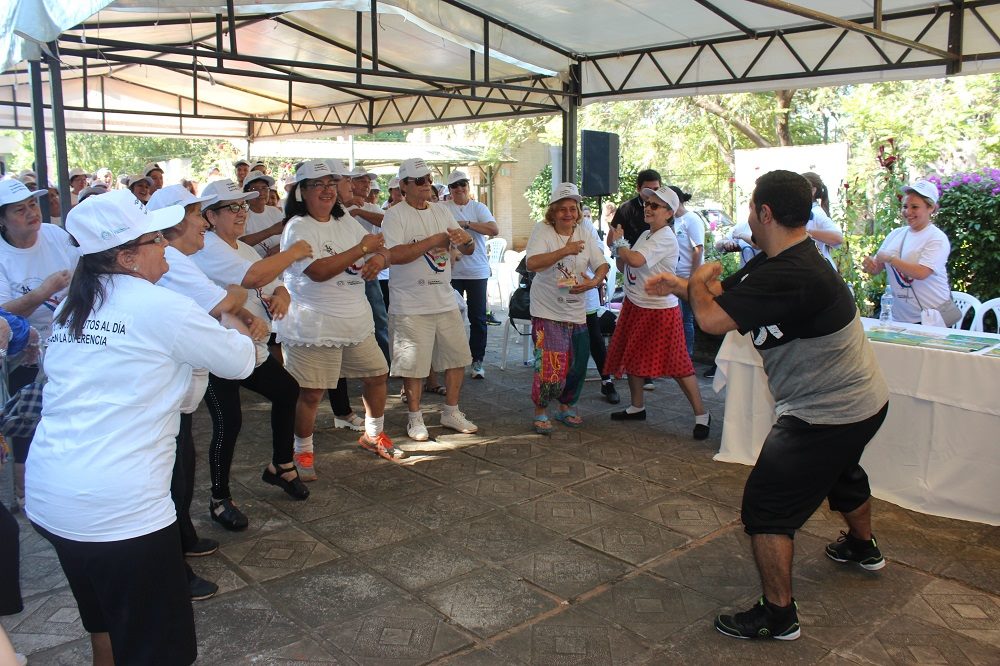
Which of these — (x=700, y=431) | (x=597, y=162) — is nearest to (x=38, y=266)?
(x=700, y=431)

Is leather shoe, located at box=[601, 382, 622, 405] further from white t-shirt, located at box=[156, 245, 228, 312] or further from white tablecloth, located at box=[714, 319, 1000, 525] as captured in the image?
white t-shirt, located at box=[156, 245, 228, 312]

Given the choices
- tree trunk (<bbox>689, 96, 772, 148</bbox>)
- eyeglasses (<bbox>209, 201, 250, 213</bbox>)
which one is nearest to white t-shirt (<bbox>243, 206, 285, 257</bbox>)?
eyeglasses (<bbox>209, 201, 250, 213</bbox>)

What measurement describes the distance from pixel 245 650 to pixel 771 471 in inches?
83.4

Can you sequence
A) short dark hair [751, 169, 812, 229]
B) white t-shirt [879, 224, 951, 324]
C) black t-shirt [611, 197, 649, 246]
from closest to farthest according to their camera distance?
short dark hair [751, 169, 812, 229] → white t-shirt [879, 224, 951, 324] → black t-shirt [611, 197, 649, 246]

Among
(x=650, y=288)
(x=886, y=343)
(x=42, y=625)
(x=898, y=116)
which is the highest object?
(x=898, y=116)

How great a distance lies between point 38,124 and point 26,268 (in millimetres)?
1789

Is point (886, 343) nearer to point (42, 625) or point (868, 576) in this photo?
point (868, 576)

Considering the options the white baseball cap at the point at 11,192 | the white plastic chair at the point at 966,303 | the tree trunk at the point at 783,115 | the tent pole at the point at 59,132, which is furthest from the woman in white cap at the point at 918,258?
the tree trunk at the point at 783,115

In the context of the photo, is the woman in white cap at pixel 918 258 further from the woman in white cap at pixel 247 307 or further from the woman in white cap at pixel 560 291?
the woman in white cap at pixel 247 307

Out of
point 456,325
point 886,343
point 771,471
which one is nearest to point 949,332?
point 886,343

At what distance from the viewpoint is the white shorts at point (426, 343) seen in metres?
5.31

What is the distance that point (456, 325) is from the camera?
5477 millimetres

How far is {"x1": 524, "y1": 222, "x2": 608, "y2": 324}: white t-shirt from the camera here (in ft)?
18.2

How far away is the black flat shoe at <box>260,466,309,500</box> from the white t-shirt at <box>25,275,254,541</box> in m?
2.30
